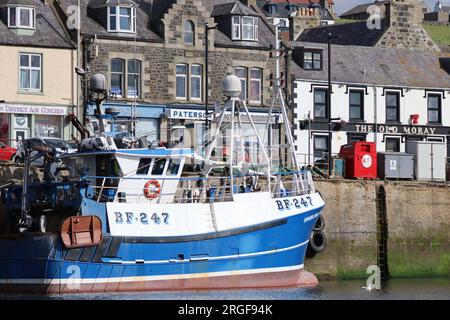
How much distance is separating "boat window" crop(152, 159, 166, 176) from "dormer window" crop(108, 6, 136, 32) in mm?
15208

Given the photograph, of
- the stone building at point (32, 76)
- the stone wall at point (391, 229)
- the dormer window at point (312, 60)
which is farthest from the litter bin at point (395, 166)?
the stone building at point (32, 76)

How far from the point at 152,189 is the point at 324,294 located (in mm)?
5358

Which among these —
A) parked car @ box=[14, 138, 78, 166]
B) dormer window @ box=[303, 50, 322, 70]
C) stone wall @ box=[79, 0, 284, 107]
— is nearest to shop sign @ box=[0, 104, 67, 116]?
stone wall @ box=[79, 0, 284, 107]

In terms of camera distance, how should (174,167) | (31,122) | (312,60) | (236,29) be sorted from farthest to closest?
(312,60) → (236,29) → (31,122) → (174,167)

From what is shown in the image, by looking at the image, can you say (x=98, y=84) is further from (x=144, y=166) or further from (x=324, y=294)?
(x=324, y=294)

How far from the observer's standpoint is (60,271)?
27297mm

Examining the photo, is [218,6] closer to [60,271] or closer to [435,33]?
[60,271]

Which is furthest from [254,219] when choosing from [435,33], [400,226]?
[435,33]

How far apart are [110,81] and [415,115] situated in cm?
1396

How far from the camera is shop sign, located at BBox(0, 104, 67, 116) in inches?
1658

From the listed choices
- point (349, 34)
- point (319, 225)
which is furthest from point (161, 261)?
point (349, 34)

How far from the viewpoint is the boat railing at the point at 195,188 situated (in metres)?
29.2

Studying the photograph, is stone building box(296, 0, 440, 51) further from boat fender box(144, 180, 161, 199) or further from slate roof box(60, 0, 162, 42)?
boat fender box(144, 180, 161, 199)

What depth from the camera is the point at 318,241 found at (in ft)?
119
